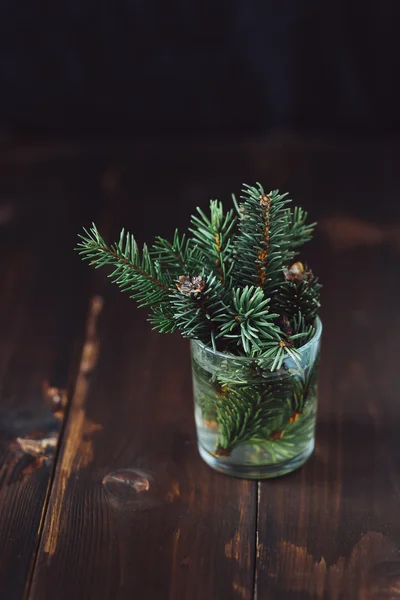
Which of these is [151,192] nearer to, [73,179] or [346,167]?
[73,179]

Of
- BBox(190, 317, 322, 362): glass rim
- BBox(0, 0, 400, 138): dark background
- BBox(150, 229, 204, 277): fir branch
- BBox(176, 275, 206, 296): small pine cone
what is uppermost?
BBox(0, 0, 400, 138): dark background

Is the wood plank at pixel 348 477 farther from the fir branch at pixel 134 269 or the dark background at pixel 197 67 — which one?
the dark background at pixel 197 67

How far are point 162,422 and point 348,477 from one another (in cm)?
20

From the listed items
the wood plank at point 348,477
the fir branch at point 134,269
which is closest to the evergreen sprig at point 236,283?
the fir branch at point 134,269

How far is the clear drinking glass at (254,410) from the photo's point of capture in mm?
787

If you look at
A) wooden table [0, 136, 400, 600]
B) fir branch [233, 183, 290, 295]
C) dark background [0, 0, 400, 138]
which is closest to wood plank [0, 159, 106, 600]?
wooden table [0, 136, 400, 600]

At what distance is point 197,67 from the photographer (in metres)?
1.44

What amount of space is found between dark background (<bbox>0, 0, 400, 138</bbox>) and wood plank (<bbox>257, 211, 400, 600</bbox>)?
1.36 ft

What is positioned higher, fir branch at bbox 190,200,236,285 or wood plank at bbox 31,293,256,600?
fir branch at bbox 190,200,236,285

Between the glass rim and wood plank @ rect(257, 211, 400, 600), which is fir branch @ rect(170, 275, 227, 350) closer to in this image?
the glass rim

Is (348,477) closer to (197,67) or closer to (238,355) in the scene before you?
(238,355)

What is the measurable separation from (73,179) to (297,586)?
2.53 feet

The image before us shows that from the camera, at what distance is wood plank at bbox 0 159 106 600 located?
2.72 ft

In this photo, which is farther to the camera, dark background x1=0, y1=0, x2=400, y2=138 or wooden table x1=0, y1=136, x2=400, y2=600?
dark background x1=0, y1=0, x2=400, y2=138
